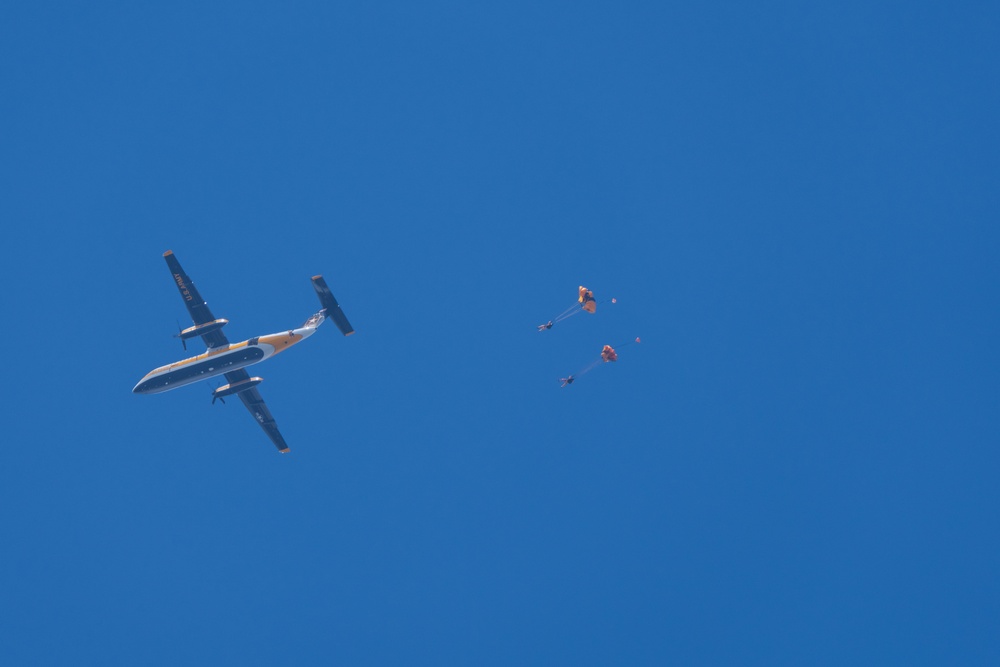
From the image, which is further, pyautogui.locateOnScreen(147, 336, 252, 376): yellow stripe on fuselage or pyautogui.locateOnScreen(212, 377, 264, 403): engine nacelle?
pyautogui.locateOnScreen(212, 377, 264, 403): engine nacelle

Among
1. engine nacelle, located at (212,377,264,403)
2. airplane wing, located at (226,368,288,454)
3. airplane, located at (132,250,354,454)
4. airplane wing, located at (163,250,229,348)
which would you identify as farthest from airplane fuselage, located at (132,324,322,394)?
airplane wing, located at (226,368,288,454)

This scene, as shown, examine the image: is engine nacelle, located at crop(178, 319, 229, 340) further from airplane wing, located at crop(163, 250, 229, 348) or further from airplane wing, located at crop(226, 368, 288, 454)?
airplane wing, located at crop(226, 368, 288, 454)

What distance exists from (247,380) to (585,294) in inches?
1062

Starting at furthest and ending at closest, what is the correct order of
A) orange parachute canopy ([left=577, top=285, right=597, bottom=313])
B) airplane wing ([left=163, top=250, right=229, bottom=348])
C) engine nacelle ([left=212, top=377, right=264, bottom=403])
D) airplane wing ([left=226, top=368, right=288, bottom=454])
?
airplane wing ([left=226, top=368, right=288, bottom=454])
engine nacelle ([left=212, top=377, right=264, bottom=403])
airplane wing ([left=163, top=250, right=229, bottom=348])
orange parachute canopy ([left=577, top=285, right=597, bottom=313])

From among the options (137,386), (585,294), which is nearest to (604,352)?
(585,294)

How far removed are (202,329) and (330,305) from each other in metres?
8.96

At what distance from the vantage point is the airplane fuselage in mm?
59062

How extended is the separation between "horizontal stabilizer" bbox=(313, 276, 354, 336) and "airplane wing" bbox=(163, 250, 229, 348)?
766 centimetres

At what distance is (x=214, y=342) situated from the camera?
2432 inches

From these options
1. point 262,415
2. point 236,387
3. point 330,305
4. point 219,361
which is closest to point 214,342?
point 219,361

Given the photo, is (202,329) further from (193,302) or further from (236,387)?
(236,387)

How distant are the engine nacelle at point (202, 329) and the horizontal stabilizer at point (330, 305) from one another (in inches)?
269

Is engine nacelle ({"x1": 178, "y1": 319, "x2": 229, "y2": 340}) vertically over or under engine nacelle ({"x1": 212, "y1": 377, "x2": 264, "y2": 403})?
over

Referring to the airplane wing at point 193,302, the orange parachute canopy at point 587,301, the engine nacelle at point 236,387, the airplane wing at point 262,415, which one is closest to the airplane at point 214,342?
the airplane wing at point 193,302
